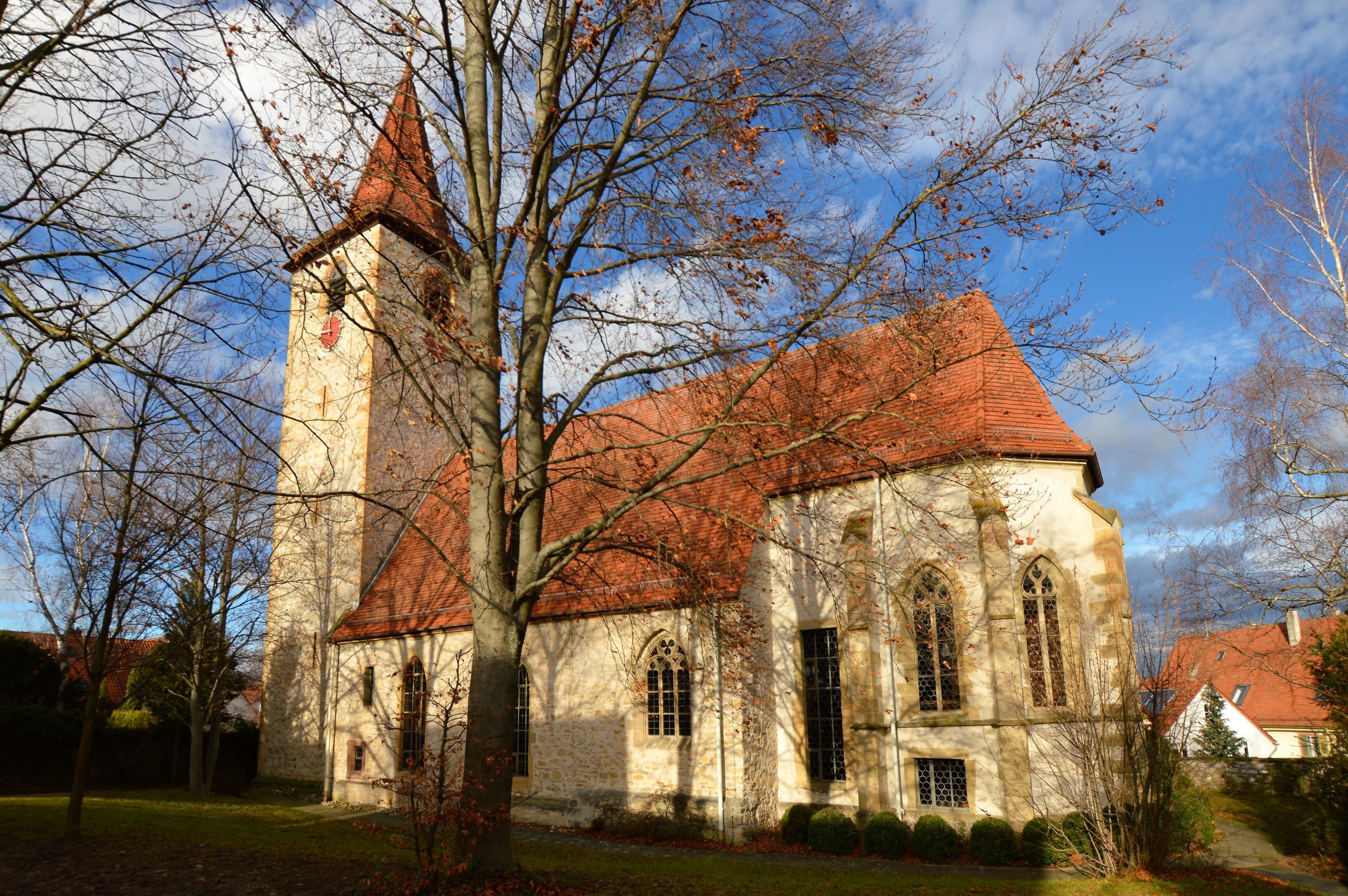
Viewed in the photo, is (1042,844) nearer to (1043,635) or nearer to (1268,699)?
(1043,635)

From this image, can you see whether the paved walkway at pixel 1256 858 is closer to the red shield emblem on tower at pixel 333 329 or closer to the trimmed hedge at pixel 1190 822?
the trimmed hedge at pixel 1190 822

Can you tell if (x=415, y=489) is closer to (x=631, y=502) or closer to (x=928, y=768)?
(x=631, y=502)

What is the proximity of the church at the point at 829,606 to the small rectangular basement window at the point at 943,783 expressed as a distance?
0.11 feet

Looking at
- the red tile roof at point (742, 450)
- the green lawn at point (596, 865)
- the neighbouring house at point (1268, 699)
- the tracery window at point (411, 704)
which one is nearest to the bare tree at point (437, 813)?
the green lawn at point (596, 865)

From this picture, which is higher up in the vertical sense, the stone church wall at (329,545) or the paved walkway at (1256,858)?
the stone church wall at (329,545)

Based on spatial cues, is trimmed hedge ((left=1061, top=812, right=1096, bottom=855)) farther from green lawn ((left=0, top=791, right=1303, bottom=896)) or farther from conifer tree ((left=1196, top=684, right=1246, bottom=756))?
conifer tree ((left=1196, top=684, right=1246, bottom=756))

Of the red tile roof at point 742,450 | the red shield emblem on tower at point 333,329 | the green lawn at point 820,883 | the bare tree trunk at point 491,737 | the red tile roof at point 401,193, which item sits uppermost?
the red shield emblem on tower at point 333,329

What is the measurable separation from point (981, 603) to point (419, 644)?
1279 cm

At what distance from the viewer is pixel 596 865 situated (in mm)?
10312

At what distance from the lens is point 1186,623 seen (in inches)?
559

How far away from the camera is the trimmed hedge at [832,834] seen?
1224cm

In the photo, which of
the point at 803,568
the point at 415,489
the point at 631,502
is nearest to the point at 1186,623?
the point at 803,568

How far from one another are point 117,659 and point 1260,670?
2187 centimetres

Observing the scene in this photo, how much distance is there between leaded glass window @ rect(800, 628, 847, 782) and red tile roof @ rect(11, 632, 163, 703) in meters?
10.7
